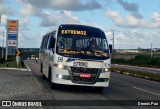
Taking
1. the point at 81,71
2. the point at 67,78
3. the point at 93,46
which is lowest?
the point at 67,78

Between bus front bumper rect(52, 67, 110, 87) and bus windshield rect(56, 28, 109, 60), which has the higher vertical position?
bus windshield rect(56, 28, 109, 60)

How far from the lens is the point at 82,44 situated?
15.7m

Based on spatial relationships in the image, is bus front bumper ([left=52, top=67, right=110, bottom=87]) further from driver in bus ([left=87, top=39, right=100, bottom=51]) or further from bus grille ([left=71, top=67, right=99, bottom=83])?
driver in bus ([left=87, top=39, right=100, bottom=51])

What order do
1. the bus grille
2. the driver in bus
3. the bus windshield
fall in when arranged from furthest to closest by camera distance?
the driver in bus
the bus windshield
the bus grille

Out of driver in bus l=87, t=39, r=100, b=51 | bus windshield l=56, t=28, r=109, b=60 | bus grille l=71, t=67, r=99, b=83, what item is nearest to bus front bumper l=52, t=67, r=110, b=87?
bus grille l=71, t=67, r=99, b=83

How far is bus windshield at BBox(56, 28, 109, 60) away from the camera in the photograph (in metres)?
15.3

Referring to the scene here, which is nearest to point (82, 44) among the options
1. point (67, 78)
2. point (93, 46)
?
point (93, 46)

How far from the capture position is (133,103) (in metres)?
12.9

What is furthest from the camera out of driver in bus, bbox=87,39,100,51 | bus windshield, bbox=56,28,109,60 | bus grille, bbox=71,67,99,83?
driver in bus, bbox=87,39,100,51

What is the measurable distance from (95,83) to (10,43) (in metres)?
34.6

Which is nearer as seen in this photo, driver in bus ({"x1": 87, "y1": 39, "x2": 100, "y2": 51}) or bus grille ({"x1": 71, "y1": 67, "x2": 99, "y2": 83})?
bus grille ({"x1": 71, "y1": 67, "x2": 99, "y2": 83})

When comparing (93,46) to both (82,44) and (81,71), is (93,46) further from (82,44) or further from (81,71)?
(81,71)

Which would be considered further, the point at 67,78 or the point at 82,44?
the point at 82,44

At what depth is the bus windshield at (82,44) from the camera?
603 inches
